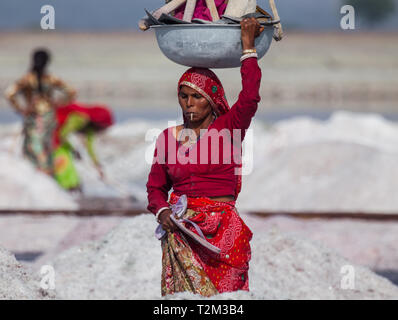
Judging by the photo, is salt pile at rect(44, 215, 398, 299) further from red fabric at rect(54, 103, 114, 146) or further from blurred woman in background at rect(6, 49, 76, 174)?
red fabric at rect(54, 103, 114, 146)

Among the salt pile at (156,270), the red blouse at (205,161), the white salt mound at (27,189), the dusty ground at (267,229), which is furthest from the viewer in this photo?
the white salt mound at (27,189)

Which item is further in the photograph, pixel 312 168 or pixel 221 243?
pixel 312 168

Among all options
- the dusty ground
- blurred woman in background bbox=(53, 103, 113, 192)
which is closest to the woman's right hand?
the dusty ground

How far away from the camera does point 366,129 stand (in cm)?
1273

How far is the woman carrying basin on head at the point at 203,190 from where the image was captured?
3.29 m

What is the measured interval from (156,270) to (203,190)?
51.8 inches

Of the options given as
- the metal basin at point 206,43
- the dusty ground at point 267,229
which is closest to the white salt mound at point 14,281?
the metal basin at point 206,43

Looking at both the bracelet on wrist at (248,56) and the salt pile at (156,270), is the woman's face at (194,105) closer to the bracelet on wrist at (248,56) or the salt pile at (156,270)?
the bracelet on wrist at (248,56)

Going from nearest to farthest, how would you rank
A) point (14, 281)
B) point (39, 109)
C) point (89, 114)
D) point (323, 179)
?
point (14, 281) < point (323, 179) < point (39, 109) < point (89, 114)

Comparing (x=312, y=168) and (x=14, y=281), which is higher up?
(x=312, y=168)

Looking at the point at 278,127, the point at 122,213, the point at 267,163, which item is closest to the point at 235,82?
the point at 278,127

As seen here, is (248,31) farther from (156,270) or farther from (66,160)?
(66,160)

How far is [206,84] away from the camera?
3.29m

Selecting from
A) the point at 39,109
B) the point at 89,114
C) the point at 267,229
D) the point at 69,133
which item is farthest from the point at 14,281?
the point at 89,114
